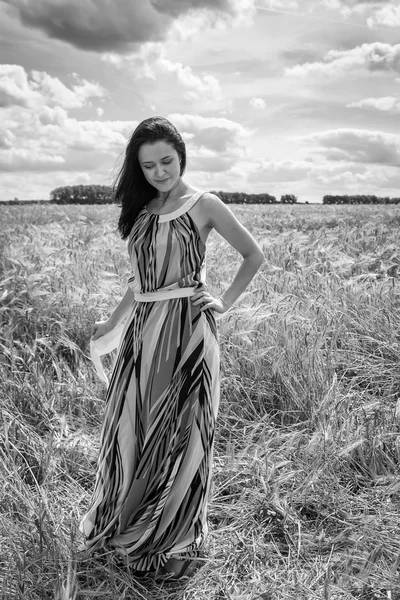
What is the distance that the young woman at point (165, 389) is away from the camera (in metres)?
1.97

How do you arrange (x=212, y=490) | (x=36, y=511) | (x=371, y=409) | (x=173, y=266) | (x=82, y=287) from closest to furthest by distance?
(x=173, y=266) < (x=36, y=511) < (x=212, y=490) < (x=371, y=409) < (x=82, y=287)

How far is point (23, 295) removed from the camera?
15.6ft

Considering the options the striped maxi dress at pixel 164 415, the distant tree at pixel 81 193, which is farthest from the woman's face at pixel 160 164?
the distant tree at pixel 81 193

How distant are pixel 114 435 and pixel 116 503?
0.83ft

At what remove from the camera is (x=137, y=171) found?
2.10 metres

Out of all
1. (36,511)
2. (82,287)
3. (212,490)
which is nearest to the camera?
(36,511)

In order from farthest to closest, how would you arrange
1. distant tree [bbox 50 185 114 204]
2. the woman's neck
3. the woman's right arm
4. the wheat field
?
distant tree [bbox 50 185 114 204]
the woman's right arm
the woman's neck
the wheat field

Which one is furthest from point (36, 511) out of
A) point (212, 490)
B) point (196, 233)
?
point (196, 233)

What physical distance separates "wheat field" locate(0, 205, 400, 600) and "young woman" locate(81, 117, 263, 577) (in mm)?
143

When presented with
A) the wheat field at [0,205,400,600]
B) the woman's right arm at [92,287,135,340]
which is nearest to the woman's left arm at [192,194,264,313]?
Result: the woman's right arm at [92,287,135,340]

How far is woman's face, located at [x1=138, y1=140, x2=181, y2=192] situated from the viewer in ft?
6.46

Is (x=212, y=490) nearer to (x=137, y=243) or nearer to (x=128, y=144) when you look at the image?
(x=137, y=243)

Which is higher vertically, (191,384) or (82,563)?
(191,384)

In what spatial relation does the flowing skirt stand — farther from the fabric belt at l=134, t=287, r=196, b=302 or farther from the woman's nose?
the woman's nose
